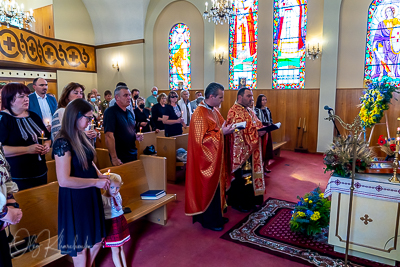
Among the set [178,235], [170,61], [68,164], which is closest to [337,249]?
[178,235]

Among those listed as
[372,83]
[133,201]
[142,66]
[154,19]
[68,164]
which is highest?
[154,19]

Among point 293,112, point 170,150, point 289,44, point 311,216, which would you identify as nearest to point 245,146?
point 311,216

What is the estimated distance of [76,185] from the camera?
1.98 meters

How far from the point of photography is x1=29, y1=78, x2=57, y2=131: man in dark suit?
4.07 metres

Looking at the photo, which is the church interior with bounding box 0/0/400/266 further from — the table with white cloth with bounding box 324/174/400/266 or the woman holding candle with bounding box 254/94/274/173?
the woman holding candle with bounding box 254/94/274/173

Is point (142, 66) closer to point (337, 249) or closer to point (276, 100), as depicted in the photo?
point (276, 100)

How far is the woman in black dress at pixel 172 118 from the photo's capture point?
5803 mm

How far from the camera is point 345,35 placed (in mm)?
7504

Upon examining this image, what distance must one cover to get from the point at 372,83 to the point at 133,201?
120 inches

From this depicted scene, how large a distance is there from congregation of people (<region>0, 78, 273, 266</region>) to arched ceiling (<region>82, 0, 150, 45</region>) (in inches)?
288

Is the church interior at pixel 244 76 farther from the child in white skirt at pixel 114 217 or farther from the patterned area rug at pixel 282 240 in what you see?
the child in white skirt at pixel 114 217

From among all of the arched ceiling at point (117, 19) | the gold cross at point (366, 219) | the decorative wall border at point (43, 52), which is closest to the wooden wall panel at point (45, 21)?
the decorative wall border at point (43, 52)

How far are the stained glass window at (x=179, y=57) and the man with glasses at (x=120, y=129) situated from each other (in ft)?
22.7

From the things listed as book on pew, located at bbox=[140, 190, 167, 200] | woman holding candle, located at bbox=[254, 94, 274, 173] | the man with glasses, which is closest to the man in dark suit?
the man with glasses
